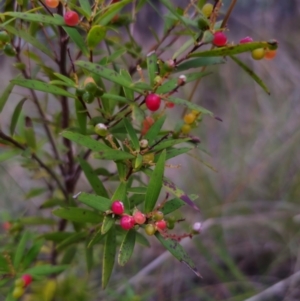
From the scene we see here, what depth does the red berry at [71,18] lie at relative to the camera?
1.60ft

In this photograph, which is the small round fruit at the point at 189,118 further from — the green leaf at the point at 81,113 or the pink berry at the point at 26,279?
the pink berry at the point at 26,279

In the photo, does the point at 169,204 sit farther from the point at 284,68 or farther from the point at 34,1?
the point at 284,68

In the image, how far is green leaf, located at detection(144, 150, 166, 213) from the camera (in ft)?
1.51

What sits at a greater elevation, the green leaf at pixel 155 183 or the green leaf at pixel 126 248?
the green leaf at pixel 155 183

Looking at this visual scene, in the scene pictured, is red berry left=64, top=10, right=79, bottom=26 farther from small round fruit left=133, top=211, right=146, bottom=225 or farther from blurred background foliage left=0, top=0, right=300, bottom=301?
blurred background foliage left=0, top=0, right=300, bottom=301

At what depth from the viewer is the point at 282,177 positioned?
1.77 metres

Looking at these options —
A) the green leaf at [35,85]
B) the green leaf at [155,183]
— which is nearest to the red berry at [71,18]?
the green leaf at [35,85]

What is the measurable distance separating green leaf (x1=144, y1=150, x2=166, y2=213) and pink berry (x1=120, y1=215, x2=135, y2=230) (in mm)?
28

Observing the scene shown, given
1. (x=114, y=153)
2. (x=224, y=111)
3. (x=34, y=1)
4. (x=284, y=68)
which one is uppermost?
(x=34, y=1)

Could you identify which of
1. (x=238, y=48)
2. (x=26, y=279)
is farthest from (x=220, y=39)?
(x=26, y=279)

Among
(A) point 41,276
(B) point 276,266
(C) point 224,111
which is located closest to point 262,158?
(B) point 276,266

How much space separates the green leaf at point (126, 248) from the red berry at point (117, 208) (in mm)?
31

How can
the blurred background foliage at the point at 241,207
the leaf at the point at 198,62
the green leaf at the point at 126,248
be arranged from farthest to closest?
the blurred background foliage at the point at 241,207 → the leaf at the point at 198,62 → the green leaf at the point at 126,248

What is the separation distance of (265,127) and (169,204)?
1532mm
